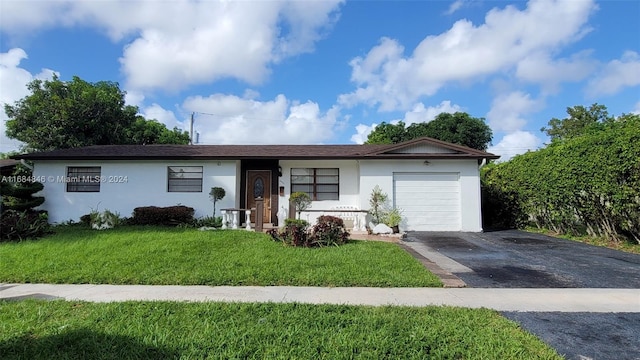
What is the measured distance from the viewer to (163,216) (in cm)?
1201

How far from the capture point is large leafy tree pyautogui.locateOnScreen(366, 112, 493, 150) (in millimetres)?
33781

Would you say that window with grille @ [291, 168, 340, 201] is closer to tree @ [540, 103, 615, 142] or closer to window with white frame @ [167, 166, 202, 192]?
window with white frame @ [167, 166, 202, 192]

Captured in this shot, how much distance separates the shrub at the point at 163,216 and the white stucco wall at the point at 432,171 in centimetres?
663

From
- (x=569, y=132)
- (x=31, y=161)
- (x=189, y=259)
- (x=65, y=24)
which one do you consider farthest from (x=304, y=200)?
(x=569, y=132)

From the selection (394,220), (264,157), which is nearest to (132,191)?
(264,157)

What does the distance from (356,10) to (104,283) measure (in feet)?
32.2

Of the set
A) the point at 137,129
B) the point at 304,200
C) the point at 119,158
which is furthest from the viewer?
the point at 137,129

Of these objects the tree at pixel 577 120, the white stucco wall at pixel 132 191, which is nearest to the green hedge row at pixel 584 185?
the white stucco wall at pixel 132 191

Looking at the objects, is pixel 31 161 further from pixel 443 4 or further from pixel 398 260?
pixel 443 4

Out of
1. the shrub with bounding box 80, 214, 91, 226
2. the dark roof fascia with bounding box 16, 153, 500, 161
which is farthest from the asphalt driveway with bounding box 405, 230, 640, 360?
the shrub with bounding box 80, 214, 91, 226

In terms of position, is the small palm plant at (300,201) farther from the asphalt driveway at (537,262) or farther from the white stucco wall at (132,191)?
the asphalt driveway at (537,262)

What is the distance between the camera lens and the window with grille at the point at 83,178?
516 inches

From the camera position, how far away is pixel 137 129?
26203mm

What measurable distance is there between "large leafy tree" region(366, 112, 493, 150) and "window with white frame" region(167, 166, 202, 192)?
2363 centimetres
